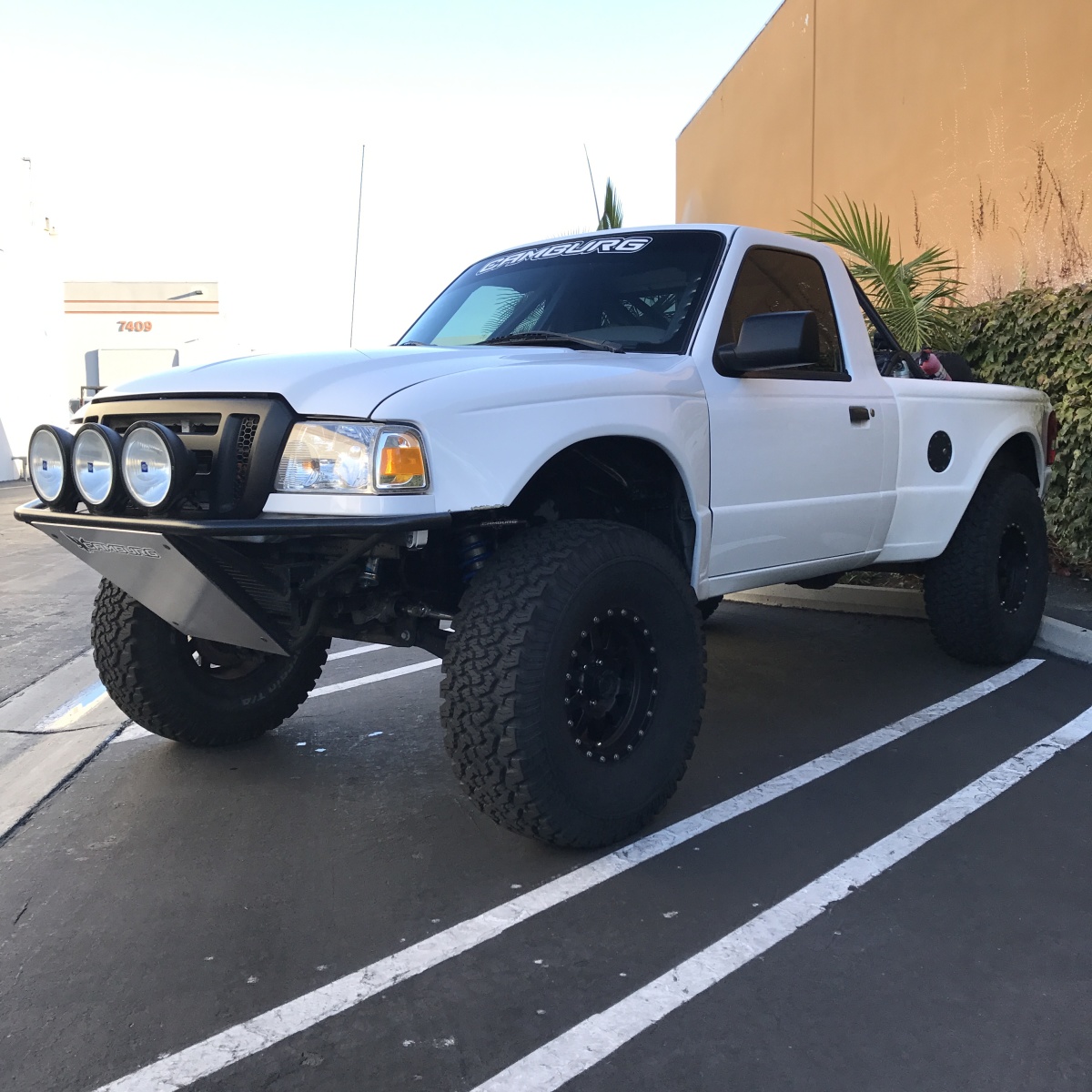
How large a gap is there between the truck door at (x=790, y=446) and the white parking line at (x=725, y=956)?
1.02 meters

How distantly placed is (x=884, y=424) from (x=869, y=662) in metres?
1.51

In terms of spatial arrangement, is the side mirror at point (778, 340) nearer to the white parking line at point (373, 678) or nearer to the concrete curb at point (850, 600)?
the white parking line at point (373, 678)

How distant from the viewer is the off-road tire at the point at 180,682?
370 centimetres

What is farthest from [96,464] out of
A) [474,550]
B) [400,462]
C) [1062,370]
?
[1062,370]

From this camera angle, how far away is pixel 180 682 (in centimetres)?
383

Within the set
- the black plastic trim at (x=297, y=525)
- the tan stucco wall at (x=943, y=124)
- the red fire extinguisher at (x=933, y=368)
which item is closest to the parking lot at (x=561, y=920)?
the black plastic trim at (x=297, y=525)

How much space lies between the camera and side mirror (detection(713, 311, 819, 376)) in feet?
10.7

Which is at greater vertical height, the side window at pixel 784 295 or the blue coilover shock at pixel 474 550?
the side window at pixel 784 295

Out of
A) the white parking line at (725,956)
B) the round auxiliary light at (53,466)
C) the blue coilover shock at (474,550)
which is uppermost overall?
the round auxiliary light at (53,466)

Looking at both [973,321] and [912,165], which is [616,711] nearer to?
[973,321]

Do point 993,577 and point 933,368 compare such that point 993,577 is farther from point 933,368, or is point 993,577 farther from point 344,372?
point 344,372

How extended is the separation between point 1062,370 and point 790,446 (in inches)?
156

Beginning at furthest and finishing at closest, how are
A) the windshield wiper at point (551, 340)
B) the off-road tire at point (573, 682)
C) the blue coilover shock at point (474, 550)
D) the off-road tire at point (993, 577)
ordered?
Result: 1. the off-road tire at point (993, 577)
2. the windshield wiper at point (551, 340)
3. the blue coilover shock at point (474, 550)
4. the off-road tire at point (573, 682)

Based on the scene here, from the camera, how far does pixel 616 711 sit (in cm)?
316
